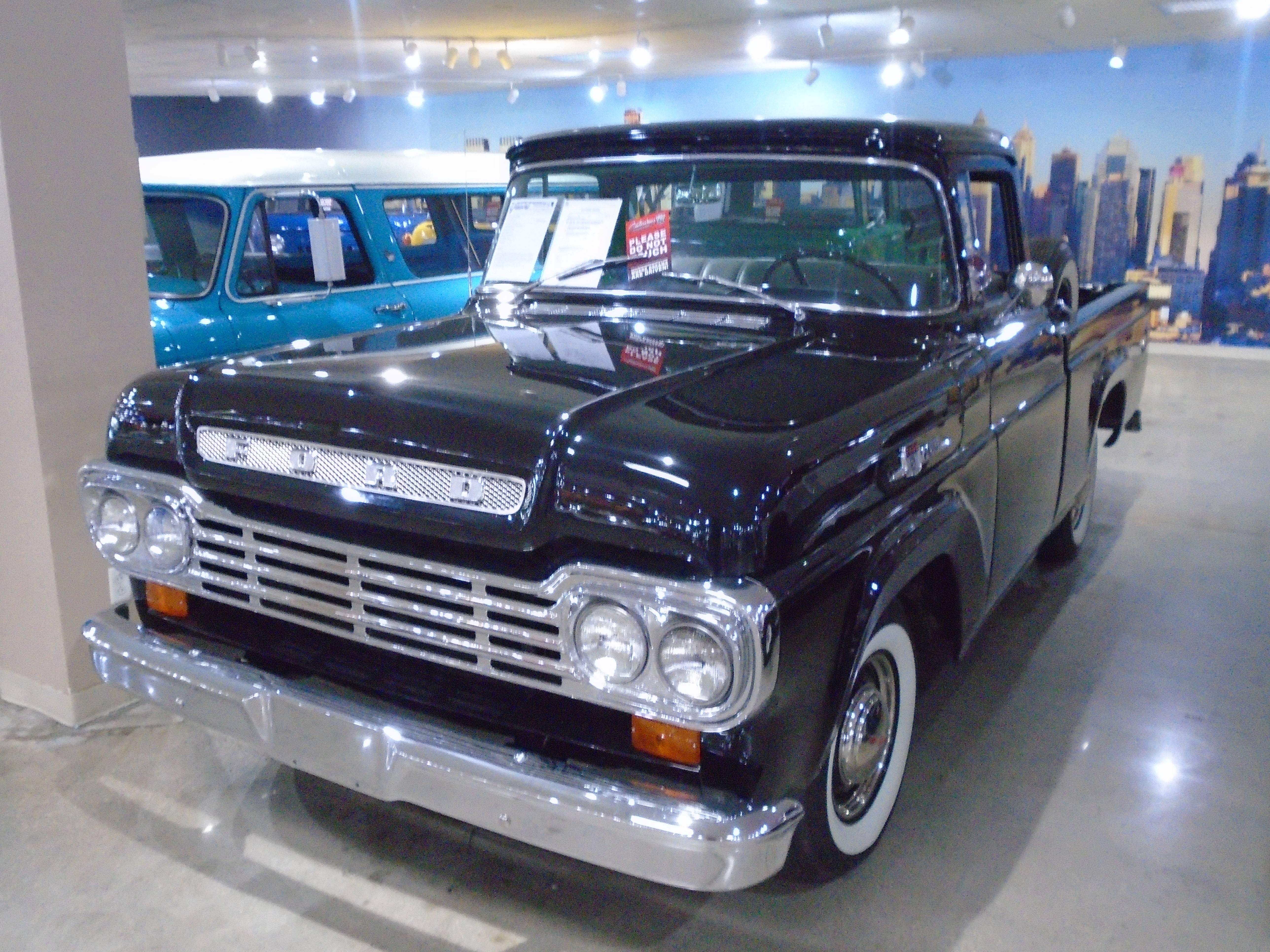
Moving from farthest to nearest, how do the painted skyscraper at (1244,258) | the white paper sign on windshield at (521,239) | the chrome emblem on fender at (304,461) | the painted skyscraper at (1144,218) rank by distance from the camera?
the painted skyscraper at (1144,218) < the painted skyscraper at (1244,258) < the white paper sign on windshield at (521,239) < the chrome emblem on fender at (304,461)

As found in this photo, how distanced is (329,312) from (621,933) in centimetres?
407

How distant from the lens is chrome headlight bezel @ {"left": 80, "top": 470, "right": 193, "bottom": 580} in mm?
2311

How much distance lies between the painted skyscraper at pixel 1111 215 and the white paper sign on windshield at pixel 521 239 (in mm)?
8573

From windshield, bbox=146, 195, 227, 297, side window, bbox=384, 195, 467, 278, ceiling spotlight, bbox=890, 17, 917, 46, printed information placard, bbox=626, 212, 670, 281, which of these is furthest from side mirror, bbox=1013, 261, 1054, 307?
ceiling spotlight, bbox=890, 17, 917, 46

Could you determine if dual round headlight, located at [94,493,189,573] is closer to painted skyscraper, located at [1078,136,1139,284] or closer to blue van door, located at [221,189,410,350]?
blue van door, located at [221,189,410,350]

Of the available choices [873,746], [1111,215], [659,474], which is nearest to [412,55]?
[1111,215]

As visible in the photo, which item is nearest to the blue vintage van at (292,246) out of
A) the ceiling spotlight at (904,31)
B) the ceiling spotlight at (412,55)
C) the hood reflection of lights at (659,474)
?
A: the hood reflection of lights at (659,474)

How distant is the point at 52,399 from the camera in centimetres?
296

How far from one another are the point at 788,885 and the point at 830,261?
154 cm

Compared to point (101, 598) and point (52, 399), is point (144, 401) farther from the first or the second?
point (101, 598)

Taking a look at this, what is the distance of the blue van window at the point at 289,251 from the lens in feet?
17.7

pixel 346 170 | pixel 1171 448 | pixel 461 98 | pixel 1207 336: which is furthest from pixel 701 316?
pixel 461 98

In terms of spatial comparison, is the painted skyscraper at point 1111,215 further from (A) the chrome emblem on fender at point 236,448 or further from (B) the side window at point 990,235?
(A) the chrome emblem on fender at point 236,448

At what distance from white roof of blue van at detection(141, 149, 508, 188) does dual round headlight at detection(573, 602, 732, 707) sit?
4335 mm
